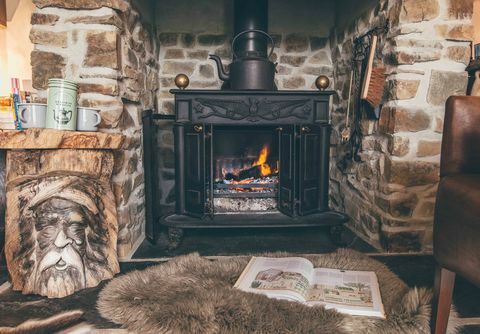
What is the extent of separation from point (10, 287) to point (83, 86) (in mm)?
979

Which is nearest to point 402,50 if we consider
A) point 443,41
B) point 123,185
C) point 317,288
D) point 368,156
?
point 443,41

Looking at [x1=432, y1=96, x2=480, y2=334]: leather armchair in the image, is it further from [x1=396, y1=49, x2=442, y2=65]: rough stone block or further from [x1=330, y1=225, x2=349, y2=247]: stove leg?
[x1=330, y1=225, x2=349, y2=247]: stove leg

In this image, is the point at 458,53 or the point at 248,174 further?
the point at 248,174

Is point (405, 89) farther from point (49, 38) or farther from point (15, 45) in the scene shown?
point (15, 45)

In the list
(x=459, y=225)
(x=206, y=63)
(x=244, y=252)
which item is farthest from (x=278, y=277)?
(x=206, y=63)

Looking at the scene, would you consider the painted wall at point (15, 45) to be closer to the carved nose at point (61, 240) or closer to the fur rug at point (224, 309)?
the carved nose at point (61, 240)

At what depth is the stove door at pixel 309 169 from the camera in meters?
2.09

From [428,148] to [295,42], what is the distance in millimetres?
1313

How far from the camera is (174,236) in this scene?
6.51 feet

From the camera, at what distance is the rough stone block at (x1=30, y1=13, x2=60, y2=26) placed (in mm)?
1754

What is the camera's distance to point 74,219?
1.45 metres

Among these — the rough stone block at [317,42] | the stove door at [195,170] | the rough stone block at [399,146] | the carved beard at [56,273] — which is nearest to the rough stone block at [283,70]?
the rough stone block at [317,42]

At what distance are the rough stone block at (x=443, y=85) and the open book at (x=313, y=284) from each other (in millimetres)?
1003

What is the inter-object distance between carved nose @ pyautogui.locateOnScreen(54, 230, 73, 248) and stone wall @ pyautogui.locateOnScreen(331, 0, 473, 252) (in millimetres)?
1580
